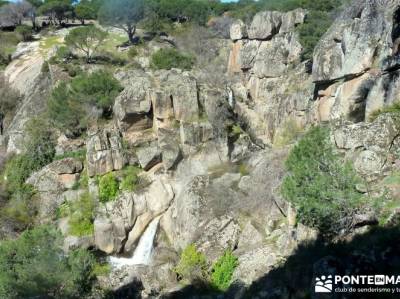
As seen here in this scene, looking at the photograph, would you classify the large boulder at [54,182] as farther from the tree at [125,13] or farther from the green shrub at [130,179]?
the tree at [125,13]

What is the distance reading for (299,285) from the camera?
49.9ft

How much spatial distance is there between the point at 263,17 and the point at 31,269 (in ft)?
115

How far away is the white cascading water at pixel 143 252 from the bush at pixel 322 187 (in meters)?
14.2

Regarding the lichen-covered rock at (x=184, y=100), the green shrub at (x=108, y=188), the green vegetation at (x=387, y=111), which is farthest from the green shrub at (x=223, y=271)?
the lichen-covered rock at (x=184, y=100)

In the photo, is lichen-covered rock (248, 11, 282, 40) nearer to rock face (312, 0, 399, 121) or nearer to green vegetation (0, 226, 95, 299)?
rock face (312, 0, 399, 121)

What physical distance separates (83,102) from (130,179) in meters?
9.35

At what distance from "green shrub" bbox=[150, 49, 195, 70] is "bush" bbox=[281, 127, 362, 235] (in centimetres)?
2866

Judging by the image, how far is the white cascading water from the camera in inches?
1144

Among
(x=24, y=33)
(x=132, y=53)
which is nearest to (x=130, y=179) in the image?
(x=132, y=53)

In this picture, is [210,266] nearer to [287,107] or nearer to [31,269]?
[31,269]

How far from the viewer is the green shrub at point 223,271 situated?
2334 cm

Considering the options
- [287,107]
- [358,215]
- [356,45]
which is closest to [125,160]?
[287,107]

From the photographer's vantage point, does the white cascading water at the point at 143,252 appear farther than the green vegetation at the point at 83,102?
No

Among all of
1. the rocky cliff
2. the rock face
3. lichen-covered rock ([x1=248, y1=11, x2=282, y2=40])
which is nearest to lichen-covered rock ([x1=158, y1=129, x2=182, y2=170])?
the rocky cliff
